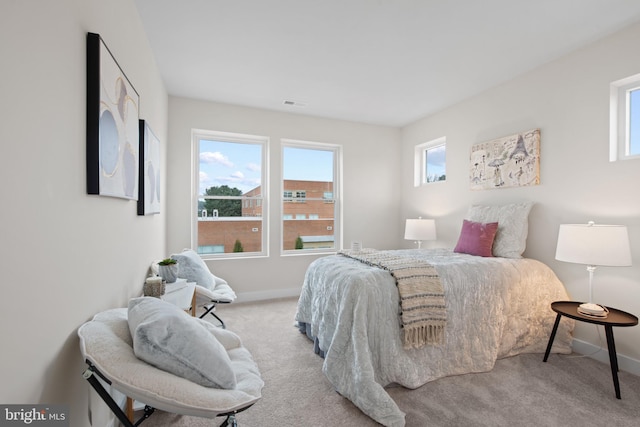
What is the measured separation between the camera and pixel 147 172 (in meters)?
2.41

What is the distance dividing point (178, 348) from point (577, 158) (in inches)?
138

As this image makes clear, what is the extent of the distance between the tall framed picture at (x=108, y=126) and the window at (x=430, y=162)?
391 cm

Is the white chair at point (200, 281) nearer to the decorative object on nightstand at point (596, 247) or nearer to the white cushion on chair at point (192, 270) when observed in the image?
the white cushion on chair at point (192, 270)

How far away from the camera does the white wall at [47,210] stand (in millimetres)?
821

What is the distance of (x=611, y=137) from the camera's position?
8.34ft

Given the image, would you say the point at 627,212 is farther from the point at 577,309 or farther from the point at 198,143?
the point at 198,143

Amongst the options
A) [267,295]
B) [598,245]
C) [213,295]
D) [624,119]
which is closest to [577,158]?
[624,119]

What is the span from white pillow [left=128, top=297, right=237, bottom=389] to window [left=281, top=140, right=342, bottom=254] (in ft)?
11.0

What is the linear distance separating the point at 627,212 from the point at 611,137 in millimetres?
656

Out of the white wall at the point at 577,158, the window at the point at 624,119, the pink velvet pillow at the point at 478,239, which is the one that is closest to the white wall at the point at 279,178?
the white wall at the point at 577,158

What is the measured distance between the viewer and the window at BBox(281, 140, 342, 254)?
4633 mm

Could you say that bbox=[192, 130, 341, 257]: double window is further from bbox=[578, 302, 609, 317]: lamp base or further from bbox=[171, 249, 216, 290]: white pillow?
bbox=[578, 302, 609, 317]: lamp base

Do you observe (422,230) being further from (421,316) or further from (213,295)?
(213,295)

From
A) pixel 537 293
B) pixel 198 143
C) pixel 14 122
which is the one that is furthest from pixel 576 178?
pixel 198 143
